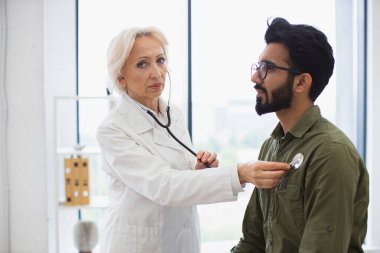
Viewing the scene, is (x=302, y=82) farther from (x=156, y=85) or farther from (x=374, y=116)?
(x=374, y=116)

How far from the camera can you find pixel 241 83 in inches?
129

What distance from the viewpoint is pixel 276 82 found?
51.4 inches

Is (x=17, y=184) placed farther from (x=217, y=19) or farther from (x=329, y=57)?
(x=329, y=57)

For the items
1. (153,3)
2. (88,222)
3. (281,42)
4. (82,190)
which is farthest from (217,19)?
(88,222)

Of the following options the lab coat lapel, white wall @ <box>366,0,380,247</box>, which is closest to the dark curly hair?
the lab coat lapel

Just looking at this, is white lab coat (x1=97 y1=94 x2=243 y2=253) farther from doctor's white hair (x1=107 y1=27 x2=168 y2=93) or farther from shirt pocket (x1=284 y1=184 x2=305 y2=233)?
shirt pocket (x1=284 y1=184 x2=305 y2=233)

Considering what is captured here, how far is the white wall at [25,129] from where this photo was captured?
272 cm

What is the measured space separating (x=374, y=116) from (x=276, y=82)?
2367 mm

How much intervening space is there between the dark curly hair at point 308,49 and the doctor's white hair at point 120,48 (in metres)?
0.56

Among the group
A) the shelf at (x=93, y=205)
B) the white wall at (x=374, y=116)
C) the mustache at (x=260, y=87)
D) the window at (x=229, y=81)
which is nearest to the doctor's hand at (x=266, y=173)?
the mustache at (x=260, y=87)

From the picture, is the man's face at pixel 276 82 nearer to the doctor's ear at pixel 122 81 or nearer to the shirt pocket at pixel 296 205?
the shirt pocket at pixel 296 205

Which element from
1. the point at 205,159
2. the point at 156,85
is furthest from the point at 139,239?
the point at 156,85

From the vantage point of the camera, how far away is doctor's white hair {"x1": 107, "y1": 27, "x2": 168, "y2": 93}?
5.03ft

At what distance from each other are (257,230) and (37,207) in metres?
1.92
